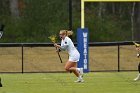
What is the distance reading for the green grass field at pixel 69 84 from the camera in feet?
71.7

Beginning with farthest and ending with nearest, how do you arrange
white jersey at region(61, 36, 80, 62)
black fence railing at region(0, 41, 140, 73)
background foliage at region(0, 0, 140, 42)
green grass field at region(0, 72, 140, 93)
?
background foliage at region(0, 0, 140, 42) → black fence railing at region(0, 41, 140, 73) → white jersey at region(61, 36, 80, 62) → green grass field at region(0, 72, 140, 93)

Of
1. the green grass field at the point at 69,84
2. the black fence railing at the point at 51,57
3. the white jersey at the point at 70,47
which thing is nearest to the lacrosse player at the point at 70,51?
the white jersey at the point at 70,47

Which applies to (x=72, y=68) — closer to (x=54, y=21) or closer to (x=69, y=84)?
(x=69, y=84)

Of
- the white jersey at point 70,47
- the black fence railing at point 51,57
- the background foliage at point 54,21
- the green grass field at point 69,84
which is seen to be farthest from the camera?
the background foliage at point 54,21

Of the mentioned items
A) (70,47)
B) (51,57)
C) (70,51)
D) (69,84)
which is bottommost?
(51,57)

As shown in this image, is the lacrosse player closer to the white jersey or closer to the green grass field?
the white jersey

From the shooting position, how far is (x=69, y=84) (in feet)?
78.7

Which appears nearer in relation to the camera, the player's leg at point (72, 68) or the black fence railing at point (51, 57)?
the player's leg at point (72, 68)

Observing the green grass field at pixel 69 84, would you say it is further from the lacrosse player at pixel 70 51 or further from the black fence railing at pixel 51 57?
the black fence railing at pixel 51 57

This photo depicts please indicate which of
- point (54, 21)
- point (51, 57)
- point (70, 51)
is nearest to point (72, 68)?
point (70, 51)

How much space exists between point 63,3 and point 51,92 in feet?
91.9

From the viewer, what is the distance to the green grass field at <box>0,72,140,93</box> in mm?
21844

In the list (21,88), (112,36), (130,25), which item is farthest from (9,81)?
(130,25)

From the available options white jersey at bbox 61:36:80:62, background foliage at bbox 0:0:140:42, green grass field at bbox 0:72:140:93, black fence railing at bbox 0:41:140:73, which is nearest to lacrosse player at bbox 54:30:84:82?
white jersey at bbox 61:36:80:62
